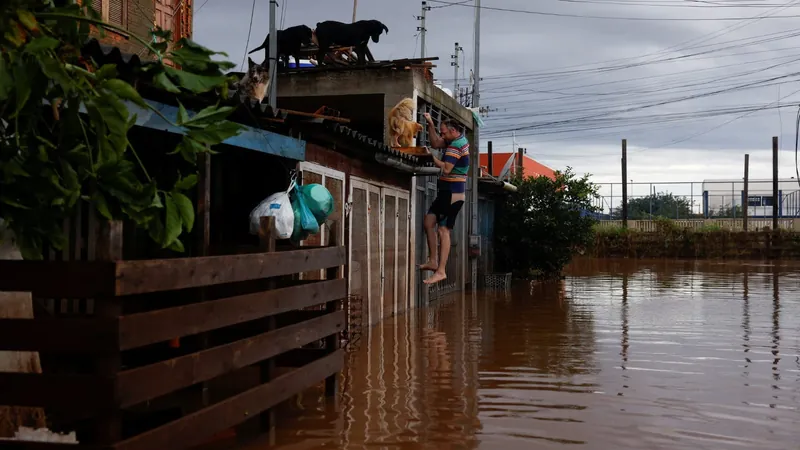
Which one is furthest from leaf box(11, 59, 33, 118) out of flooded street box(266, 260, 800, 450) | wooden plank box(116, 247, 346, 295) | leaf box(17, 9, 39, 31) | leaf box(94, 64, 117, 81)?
flooded street box(266, 260, 800, 450)

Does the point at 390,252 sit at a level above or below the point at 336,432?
above

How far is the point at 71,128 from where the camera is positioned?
4125 millimetres

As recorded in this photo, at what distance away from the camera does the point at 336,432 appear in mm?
6570

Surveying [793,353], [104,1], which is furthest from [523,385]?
[104,1]

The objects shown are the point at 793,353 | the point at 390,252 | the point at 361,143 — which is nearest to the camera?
the point at 793,353


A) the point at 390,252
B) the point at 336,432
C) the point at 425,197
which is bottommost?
the point at 336,432

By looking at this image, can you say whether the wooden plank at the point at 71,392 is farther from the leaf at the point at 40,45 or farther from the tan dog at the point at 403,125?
the tan dog at the point at 403,125

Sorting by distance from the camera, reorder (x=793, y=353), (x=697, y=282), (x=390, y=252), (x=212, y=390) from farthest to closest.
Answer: (x=697, y=282) → (x=390, y=252) → (x=793, y=353) → (x=212, y=390)

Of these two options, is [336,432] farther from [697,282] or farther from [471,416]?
[697,282]

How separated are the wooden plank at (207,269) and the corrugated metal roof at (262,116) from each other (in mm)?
1256

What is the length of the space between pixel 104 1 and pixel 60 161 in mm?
8838

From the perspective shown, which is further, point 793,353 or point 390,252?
point 390,252

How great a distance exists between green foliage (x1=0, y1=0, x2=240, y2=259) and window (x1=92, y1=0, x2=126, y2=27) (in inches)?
325

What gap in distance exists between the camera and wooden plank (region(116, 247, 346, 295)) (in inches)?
179
